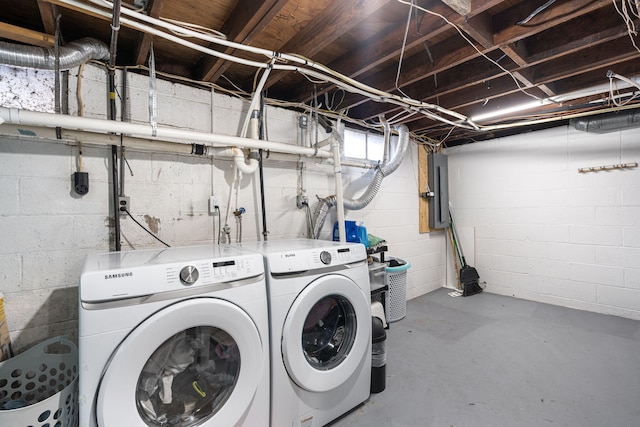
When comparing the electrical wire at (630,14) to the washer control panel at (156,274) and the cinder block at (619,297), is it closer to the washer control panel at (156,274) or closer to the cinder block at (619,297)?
the washer control panel at (156,274)

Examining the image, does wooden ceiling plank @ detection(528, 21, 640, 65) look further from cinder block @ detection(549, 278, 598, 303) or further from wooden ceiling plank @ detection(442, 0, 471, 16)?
cinder block @ detection(549, 278, 598, 303)

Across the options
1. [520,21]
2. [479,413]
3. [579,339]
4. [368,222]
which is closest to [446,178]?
[368,222]

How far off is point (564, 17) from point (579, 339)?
252 centimetres

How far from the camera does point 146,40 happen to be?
1618mm

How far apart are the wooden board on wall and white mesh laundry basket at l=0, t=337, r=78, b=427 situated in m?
3.62

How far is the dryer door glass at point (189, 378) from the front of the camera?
3.72ft

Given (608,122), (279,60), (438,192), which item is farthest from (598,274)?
(279,60)

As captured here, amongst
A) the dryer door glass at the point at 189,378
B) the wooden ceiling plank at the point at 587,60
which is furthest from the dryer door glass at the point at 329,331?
the wooden ceiling plank at the point at 587,60

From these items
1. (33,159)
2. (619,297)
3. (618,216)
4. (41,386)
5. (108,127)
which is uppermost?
(108,127)

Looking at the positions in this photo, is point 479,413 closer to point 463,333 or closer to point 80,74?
point 463,333

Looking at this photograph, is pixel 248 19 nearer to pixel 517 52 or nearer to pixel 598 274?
pixel 517 52

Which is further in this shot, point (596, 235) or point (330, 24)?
point (596, 235)

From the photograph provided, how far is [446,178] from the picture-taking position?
412cm

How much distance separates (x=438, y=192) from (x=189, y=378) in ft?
11.9
